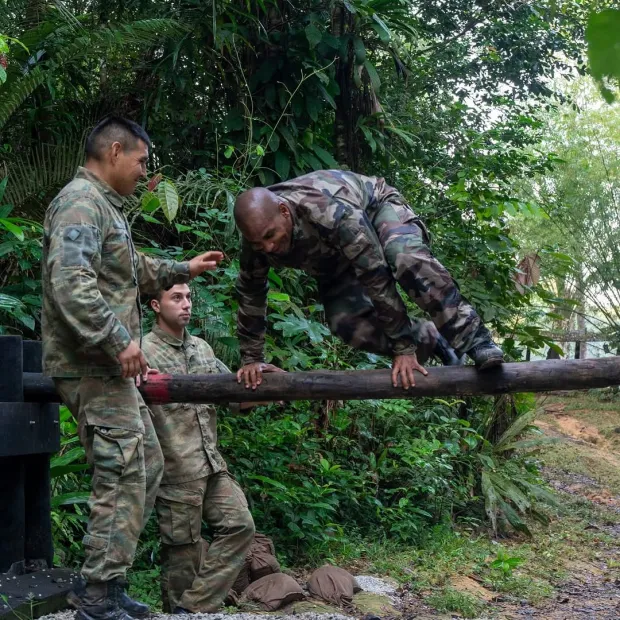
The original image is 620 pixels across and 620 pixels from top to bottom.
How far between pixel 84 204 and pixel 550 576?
5.42m

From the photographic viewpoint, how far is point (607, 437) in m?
14.7

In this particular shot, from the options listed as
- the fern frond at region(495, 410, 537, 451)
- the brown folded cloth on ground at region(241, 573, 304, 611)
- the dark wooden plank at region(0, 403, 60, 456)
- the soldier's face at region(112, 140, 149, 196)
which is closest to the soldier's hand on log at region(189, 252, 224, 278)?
the soldier's face at region(112, 140, 149, 196)

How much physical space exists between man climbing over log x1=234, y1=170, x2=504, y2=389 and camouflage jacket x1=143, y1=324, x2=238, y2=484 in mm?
741

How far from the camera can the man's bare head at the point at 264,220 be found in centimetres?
371

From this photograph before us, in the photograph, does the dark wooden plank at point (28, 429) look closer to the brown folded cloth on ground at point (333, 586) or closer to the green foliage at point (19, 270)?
the green foliage at point (19, 270)

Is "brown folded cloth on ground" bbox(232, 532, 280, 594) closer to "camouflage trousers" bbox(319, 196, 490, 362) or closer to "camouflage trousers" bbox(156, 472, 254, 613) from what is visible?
"camouflage trousers" bbox(156, 472, 254, 613)

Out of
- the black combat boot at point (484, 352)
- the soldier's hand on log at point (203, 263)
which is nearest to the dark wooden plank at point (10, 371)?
the soldier's hand on log at point (203, 263)

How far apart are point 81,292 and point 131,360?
1.04 ft

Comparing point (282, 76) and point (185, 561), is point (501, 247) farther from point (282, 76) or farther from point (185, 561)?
point (185, 561)

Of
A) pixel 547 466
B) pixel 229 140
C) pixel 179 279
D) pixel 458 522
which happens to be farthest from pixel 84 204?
pixel 547 466

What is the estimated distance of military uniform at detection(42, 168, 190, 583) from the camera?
3184 mm

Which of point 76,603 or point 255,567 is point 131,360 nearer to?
point 76,603

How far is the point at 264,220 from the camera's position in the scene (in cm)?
373

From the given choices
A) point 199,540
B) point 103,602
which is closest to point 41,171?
point 199,540
